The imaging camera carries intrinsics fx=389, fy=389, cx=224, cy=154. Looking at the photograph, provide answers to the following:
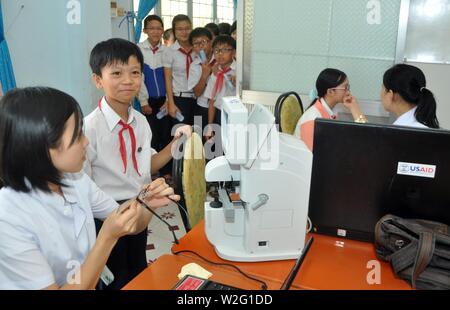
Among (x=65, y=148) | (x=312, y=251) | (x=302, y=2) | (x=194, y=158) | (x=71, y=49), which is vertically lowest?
(x=312, y=251)

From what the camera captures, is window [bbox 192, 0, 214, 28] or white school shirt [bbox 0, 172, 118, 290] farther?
window [bbox 192, 0, 214, 28]

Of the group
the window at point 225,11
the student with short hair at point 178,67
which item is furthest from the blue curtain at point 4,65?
the window at point 225,11

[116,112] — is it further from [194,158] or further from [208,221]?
[208,221]

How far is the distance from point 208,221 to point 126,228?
11.7 inches

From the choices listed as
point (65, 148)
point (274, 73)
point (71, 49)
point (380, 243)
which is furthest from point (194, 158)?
point (71, 49)

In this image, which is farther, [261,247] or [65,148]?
[261,247]

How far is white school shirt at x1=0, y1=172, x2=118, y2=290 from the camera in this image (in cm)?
99

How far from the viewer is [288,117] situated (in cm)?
255

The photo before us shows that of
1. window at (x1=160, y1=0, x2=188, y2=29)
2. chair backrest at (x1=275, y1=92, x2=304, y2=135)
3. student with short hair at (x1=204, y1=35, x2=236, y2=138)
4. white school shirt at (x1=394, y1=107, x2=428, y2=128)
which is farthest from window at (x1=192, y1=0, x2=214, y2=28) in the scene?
white school shirt at (x1=394, y1=107, x2=428, y2=128)

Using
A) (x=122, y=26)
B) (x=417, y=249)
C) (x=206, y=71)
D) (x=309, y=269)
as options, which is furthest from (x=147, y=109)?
(x=417, y=249)

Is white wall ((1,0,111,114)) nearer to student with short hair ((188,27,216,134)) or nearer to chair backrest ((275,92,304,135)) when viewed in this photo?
student with short hair ((188,27,216,134))

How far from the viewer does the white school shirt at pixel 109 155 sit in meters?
1.58

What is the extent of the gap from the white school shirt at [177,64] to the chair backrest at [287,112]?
1653 millimetres

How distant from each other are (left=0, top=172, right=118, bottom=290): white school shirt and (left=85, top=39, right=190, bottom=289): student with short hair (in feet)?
0.90
